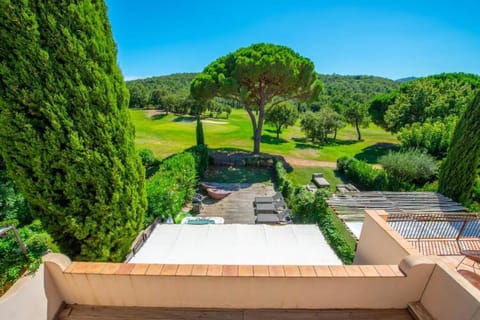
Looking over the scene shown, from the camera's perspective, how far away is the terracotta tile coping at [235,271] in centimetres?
263

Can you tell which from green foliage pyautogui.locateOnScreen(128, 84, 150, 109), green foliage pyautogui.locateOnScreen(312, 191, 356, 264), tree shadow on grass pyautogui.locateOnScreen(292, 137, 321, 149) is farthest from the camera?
green foliage pyautogui.locateOnScreen(128, 84, 150, 109)

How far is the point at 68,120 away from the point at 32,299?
2182 mm

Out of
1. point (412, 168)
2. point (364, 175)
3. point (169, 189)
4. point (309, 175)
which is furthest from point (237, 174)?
point (412, 168)

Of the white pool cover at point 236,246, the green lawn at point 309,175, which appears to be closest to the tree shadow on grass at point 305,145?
the green lawn at point 309,175

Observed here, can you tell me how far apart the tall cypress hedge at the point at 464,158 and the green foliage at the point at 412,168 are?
3.46m

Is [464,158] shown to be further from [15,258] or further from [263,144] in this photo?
[263,144]

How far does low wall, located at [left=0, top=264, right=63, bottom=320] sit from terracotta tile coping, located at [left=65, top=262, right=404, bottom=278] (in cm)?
26

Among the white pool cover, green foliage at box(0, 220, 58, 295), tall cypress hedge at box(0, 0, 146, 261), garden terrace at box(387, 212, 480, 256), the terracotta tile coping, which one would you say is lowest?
the white pool cover

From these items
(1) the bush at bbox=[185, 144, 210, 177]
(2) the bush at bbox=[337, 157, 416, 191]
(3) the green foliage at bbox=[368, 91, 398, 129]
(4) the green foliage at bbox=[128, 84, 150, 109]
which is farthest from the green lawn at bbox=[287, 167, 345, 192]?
(4) the green foliage at bbox=[128, 84, 150, 109]

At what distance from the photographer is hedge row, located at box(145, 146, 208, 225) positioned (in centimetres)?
677

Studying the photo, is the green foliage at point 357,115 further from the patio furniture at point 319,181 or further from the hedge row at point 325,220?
the hedge row at point 325,220

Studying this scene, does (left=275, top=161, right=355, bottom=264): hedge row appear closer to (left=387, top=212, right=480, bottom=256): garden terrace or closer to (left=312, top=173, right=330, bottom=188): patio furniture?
(left=387, top=212, right=480, bottom=256): garden terrace

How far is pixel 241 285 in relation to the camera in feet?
8.77

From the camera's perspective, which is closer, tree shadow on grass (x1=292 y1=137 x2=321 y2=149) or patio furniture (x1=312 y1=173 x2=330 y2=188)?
patio furniture (x1=312 y1=173 x2=330 y2=188)
